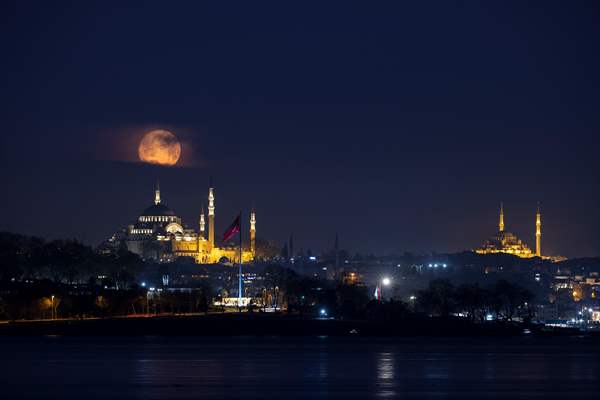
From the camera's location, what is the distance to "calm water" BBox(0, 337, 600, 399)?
270 feet

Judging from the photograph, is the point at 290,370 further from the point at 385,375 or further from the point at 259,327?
the point at 259,327

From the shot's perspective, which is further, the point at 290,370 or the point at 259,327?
the point at 259,327

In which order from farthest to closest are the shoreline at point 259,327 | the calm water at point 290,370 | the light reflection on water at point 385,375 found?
the shoreline at point 259,327 < the light reflection on water at point 385,375 < the calm water at point 290,370

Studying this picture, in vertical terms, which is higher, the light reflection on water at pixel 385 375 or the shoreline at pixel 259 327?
the shoreline at pixel 259 327

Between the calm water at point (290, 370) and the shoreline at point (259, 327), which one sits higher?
the shoreline at point (259, 327)

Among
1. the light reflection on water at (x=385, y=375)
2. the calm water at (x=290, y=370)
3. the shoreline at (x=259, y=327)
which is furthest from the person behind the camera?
the shoreline at (x=259, y=327)

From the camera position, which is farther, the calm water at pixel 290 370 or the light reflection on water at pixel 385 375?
the light reflection on water at pixel 385 375

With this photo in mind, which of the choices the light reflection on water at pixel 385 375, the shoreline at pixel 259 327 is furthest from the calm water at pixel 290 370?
the shoreline at pixel 259 327

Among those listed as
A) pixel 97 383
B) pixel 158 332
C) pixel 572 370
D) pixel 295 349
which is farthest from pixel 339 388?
pixel 158 332

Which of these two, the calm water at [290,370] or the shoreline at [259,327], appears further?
the shoreline at [259,327]

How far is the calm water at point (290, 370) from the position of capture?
82.2 metres

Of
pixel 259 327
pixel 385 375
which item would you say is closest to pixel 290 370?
pixel 385 375

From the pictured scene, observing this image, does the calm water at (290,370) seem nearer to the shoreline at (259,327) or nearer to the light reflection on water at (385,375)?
the light reflection on water at (385,375)

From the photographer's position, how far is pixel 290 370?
9850 cm
